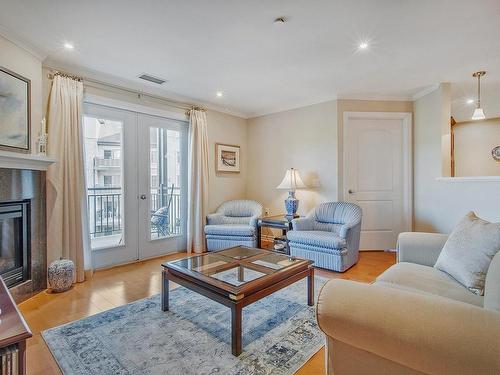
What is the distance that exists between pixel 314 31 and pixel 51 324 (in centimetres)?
323

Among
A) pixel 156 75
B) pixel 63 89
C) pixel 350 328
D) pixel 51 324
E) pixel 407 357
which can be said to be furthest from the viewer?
pixel 156 75

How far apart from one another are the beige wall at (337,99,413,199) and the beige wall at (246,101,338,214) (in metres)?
0.07

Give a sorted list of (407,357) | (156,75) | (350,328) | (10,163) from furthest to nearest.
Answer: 1. (156,75)
2. (10,163)
3. (350,328)
4. (407,357)

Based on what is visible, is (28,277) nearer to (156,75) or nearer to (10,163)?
(10,163)

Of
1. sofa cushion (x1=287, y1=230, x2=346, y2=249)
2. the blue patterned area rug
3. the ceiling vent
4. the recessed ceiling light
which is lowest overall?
the blue patterned area rug

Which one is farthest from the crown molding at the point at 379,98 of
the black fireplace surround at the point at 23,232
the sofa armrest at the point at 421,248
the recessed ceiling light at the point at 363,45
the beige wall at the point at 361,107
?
the black fireplace surround at the point at 23,232

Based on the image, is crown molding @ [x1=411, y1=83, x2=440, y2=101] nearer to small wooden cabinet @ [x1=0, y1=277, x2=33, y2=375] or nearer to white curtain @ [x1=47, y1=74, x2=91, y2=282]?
white curtain @ [x1=47, y1=74, x2=91, y2=282]

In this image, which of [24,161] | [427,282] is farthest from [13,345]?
[427,282]

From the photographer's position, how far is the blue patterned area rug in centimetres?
162

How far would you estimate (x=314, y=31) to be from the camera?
2338mm

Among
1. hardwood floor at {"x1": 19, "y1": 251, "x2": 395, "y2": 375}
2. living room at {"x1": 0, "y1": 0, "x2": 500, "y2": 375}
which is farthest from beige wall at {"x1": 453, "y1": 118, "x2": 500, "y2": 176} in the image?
hardwood floor at {"x1": 19, "y1": 251, "x2": 395, "y2": 375}

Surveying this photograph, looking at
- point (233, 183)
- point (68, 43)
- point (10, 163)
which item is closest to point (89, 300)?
point (10, 163)

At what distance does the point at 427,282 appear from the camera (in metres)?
1.70

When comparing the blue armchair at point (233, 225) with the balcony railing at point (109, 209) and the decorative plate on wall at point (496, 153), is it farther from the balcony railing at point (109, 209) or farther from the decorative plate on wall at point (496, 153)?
the decorative plate on wall at point (496, 153)
